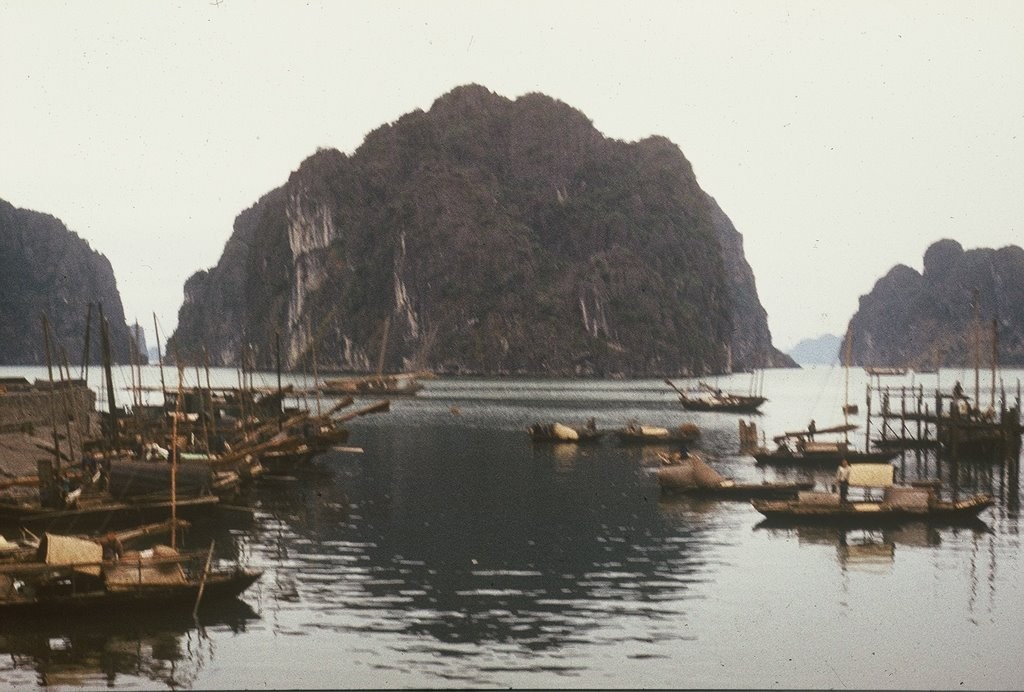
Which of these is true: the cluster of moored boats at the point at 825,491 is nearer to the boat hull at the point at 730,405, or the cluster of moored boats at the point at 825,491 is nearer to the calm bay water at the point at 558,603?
the calm bay water at the point at 558,603

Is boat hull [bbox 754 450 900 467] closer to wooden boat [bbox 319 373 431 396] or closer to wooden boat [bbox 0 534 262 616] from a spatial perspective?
wooden boat [bbox 0 534 262 616]

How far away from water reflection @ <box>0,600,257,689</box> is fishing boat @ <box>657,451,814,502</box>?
31.6 m

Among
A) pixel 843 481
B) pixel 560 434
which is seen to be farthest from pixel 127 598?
pixel 560 434

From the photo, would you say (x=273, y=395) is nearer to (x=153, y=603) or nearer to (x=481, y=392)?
(x=153, y=603)

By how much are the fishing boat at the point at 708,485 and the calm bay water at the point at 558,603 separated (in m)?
1.34

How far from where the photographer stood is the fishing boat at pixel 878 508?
50.4 meters

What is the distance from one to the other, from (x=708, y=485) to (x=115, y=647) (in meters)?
36.4

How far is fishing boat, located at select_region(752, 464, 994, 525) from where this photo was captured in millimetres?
50406

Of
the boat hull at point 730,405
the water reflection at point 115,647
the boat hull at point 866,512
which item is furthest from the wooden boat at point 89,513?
the boat hull at point 730,405

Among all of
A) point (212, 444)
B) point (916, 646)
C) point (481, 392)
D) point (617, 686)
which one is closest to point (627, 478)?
point (212, 444)

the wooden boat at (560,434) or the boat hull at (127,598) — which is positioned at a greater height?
the wooden boat at (560,434)

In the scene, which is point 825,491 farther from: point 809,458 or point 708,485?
point 809,458

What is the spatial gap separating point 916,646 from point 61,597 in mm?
22942

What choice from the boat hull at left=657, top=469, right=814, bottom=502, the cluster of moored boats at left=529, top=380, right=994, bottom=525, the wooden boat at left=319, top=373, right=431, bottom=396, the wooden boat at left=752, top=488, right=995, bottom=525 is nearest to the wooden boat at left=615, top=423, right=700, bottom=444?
the cluster of moored boats at left=529, top=380, right=994, bottom=525
